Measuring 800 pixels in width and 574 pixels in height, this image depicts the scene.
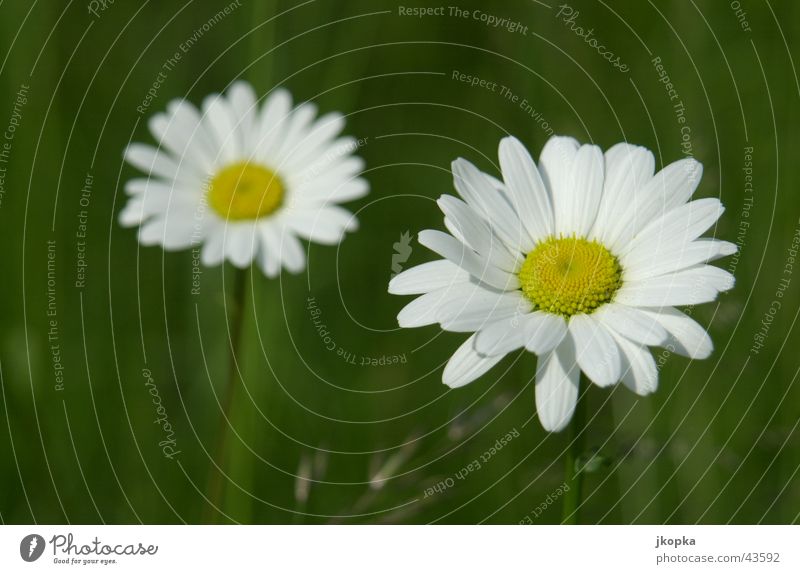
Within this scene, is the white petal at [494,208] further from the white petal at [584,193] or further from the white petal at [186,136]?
the white petal at [186,136]

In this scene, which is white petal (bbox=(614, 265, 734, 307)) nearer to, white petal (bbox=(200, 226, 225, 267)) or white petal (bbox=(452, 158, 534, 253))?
white petal (bbox=(452, 158, 534, 253))

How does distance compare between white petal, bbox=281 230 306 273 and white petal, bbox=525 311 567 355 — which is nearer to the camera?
white petal, bbox=525 311 567 355

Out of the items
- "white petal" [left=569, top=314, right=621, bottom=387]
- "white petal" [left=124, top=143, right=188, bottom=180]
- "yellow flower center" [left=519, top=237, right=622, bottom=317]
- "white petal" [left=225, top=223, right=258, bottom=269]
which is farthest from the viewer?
"white petal" [left=124, top=143, right=188, bottom=180]

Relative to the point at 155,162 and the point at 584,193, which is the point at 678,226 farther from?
the point at 155,162

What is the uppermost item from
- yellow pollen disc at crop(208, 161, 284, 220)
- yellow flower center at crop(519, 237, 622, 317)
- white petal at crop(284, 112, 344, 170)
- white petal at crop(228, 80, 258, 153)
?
white petal at crop(228, 80, 258, 153)

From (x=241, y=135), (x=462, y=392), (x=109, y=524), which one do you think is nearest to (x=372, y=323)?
(x=462, y=392)

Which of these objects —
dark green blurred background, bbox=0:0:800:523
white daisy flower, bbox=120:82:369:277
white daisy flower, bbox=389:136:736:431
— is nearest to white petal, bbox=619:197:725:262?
white daisy flower, bbox=389:136:736:431
